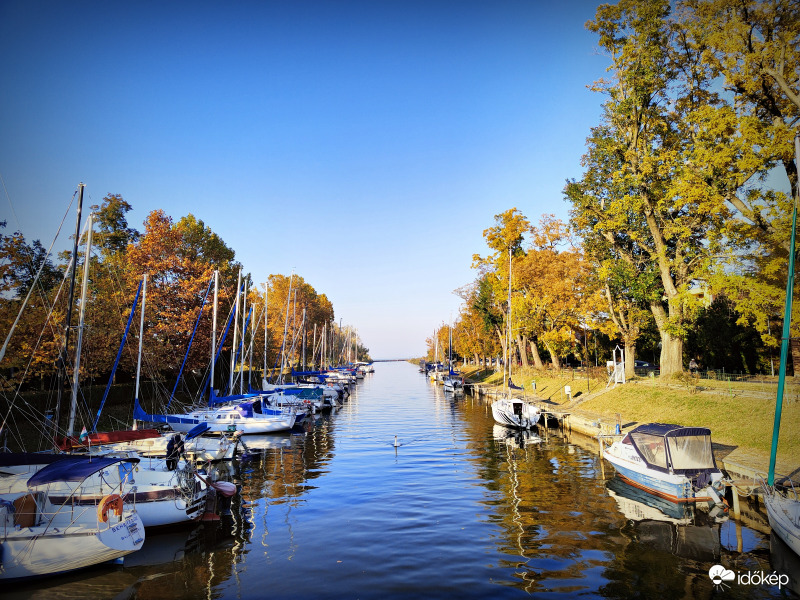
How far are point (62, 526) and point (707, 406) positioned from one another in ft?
105

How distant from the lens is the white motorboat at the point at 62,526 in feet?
43.5

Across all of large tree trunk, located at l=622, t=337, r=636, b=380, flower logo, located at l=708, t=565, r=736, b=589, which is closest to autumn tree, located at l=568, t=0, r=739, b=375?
large tree trunk, located at l=622, t=337, r=636, b=380

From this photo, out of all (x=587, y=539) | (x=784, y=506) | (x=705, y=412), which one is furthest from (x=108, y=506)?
(x=705, y=412)

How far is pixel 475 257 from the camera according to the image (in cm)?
6575

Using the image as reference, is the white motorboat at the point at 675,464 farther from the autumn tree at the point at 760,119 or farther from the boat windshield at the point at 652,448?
the autumn tree at the point at 760,119

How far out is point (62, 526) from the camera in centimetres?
1430

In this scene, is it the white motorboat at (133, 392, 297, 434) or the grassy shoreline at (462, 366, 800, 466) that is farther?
the white motorboat at (133, 392, 297, 434)

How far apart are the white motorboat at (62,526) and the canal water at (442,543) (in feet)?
1.99

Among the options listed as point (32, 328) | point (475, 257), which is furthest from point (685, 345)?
point (32, 328)

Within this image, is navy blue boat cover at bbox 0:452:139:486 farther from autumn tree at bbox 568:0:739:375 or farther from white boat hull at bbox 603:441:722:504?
autumn tree at bbox 568:0:739:375

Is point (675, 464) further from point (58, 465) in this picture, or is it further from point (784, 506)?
point (58, 465)

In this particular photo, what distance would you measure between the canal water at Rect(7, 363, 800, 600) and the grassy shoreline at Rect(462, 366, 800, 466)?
20.8 feet

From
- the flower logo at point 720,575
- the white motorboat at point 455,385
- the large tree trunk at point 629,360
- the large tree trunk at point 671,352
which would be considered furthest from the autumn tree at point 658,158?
the white motorboat at point 455,385

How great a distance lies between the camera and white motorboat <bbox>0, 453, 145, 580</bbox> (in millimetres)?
13266
